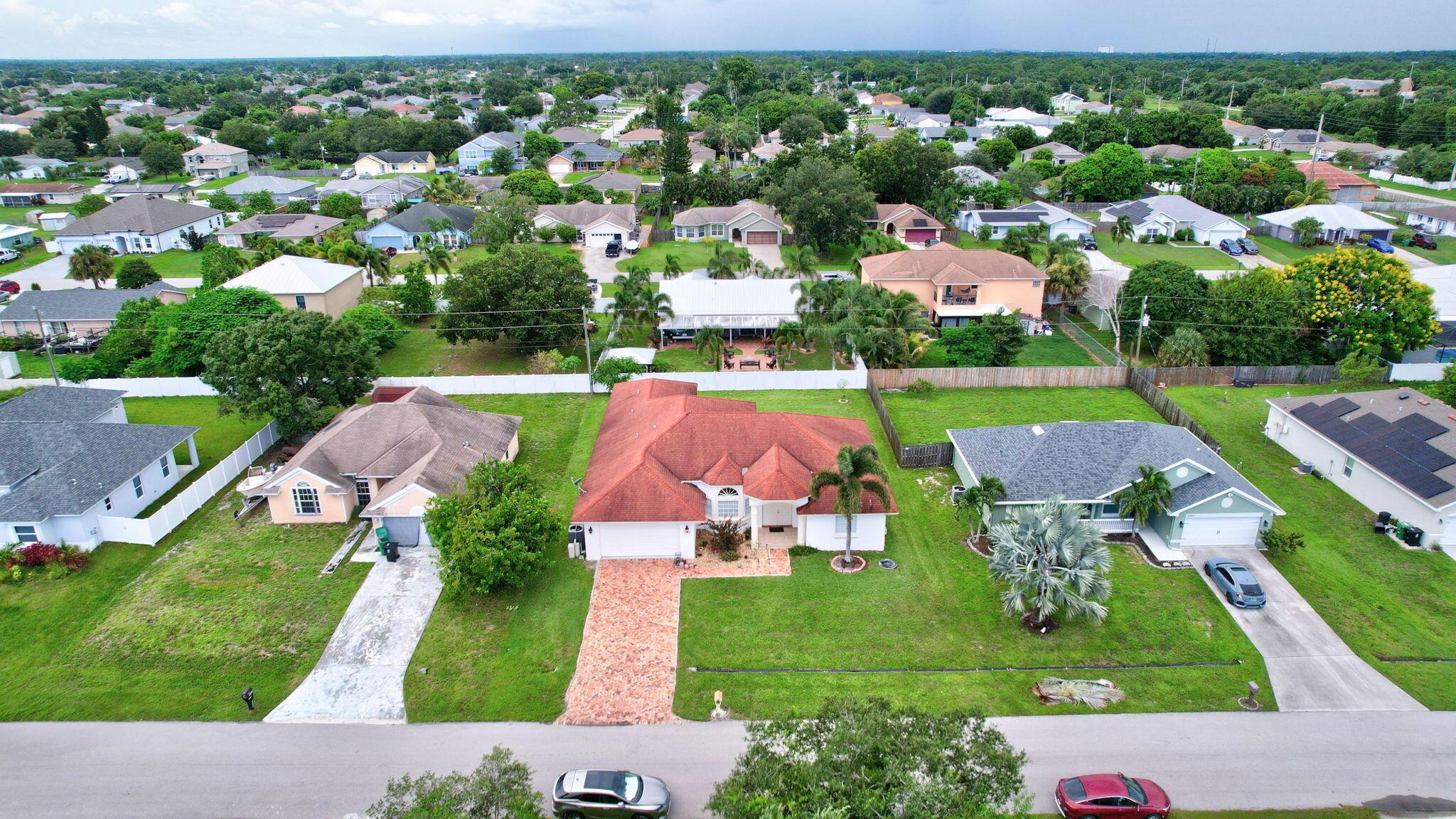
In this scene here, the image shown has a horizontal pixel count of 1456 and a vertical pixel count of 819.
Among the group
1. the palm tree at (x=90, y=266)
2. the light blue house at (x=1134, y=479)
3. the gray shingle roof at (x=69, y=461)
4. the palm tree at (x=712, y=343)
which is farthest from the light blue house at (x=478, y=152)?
the light blue house at (x=1134, y=479)

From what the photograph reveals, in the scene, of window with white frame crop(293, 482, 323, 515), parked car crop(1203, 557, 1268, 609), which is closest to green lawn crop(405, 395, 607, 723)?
window with white frame crop(293, 482, 323, 515)

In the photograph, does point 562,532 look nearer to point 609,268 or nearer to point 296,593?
point 296,593

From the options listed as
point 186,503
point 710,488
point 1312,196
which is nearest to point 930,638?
point 710,488

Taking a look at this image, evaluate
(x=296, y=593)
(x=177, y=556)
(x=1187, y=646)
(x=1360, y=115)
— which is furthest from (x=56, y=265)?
(x=1360, y=115)

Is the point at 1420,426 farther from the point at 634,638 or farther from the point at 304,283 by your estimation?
the point at 304,283

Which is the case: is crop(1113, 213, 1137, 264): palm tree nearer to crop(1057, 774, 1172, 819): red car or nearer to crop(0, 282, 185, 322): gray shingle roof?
crop(1057, 774, 1172, 819): red car

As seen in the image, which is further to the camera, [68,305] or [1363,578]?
[68,305]
